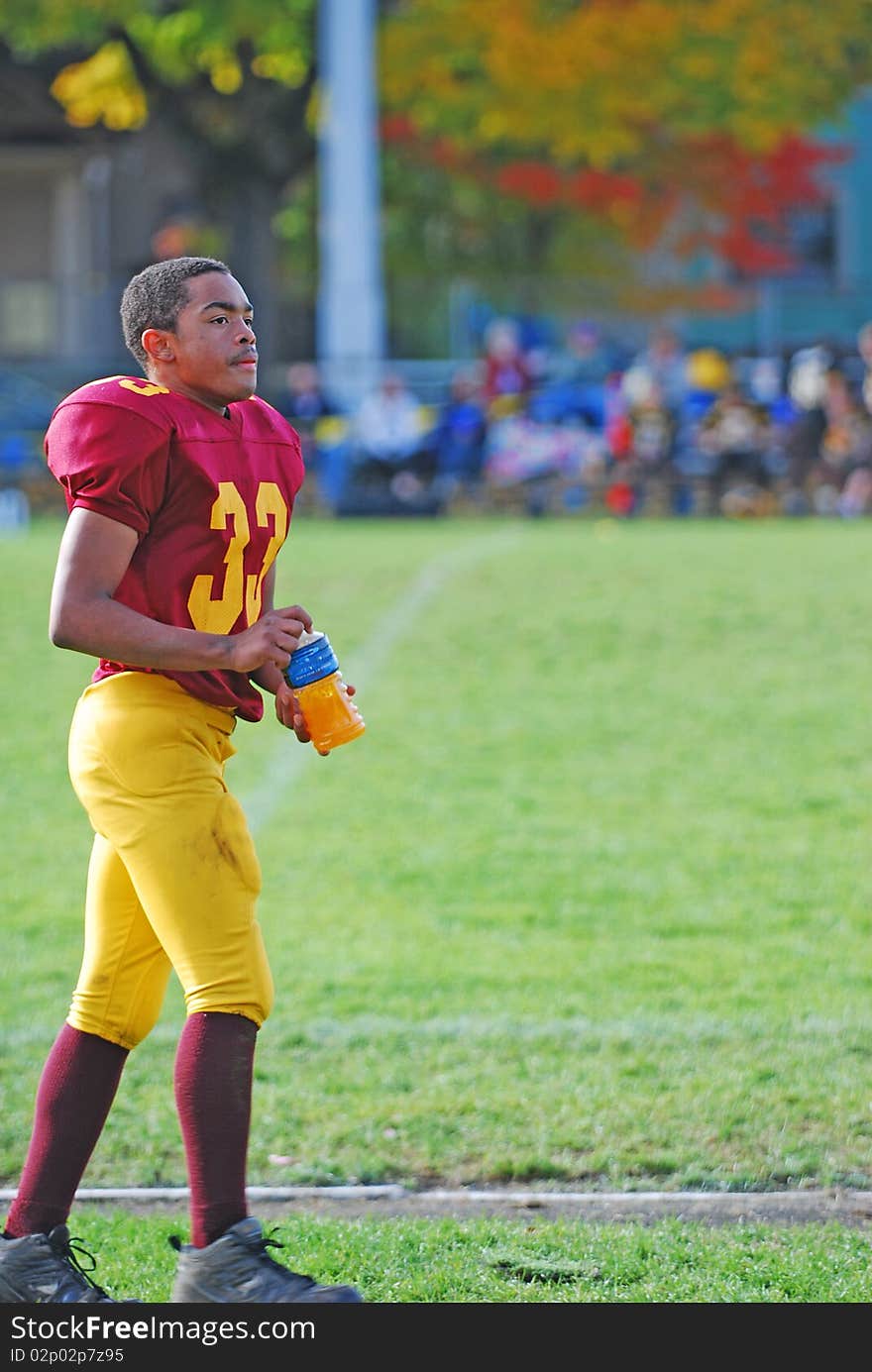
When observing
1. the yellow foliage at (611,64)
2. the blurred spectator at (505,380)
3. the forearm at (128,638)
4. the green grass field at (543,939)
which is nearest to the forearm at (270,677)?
the forearm at (128,638)

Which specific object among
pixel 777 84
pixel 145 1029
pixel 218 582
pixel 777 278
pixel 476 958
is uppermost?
pixel 777 84

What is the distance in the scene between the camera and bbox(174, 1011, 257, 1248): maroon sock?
354 centimetres

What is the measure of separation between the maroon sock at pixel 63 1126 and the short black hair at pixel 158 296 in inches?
49.2

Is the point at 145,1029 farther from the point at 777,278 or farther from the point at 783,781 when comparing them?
the point at 777,278

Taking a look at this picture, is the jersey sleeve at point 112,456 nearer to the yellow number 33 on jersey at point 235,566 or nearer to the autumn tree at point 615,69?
the yellow number 33 on jersey at point 235,566

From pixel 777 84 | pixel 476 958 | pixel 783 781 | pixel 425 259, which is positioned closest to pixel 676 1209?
pixel 476 958

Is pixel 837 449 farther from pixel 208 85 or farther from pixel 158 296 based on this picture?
pixel 158 296

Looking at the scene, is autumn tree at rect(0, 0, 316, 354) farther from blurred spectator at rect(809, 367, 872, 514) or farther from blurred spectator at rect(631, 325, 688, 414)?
blurred spectator at rect(809, 367, 872, 514)

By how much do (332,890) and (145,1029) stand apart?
3636mm

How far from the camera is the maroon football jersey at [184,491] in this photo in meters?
3.56

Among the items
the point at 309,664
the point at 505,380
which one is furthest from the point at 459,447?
the point at 309,664

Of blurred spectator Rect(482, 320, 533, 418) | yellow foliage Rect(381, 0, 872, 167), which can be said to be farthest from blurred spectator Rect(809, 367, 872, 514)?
yellow foliage Rect(381, 0, 872, 167)

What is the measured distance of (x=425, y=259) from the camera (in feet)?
121

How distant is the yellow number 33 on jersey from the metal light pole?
78.3ft
